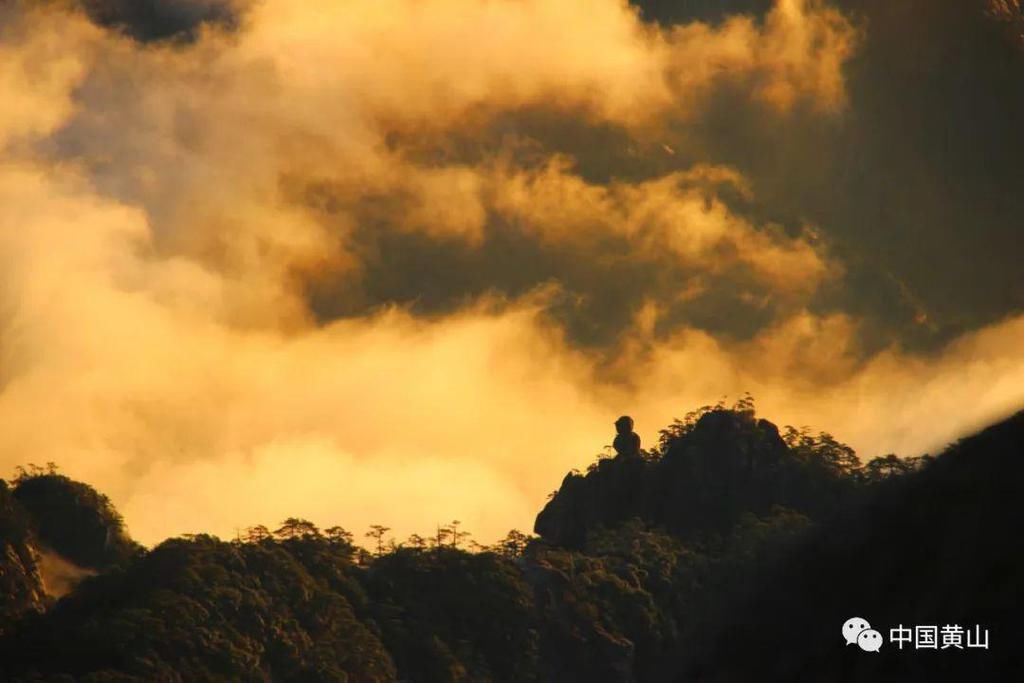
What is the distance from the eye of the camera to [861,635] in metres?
83.8

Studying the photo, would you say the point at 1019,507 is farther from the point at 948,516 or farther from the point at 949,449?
the point at 949,449

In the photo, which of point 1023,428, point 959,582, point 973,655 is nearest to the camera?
point 973,655

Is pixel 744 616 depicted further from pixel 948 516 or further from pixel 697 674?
pixel 948 516

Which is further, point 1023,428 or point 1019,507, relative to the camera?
point 1023,428

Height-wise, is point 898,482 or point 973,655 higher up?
point 898,482

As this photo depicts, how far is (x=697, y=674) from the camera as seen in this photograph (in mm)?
91500

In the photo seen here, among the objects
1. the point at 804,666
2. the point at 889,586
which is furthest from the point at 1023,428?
the point at 804,666

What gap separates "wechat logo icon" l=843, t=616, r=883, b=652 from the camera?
82438mm

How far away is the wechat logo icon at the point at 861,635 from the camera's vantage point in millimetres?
82438

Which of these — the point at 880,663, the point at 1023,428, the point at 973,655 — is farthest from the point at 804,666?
the point at 1023,428

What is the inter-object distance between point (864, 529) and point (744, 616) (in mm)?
7310

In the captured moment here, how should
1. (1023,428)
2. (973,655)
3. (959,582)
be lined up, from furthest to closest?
1. (1023,428)
2. (959,582)
3. (973,655)

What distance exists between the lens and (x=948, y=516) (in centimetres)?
8700

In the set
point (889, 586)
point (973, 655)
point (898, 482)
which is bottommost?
point (973, 655)
